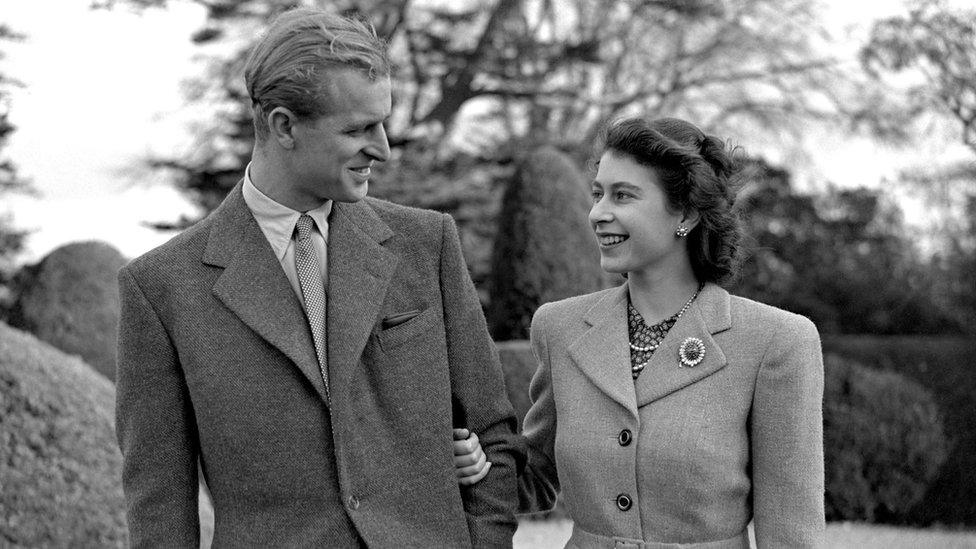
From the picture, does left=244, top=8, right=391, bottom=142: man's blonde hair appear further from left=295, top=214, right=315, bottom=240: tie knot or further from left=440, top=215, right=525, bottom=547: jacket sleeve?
left=440, top=215, right=525, bottom=547: jacket sleeve

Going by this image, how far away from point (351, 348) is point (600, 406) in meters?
0.67

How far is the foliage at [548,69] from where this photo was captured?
46.3ft

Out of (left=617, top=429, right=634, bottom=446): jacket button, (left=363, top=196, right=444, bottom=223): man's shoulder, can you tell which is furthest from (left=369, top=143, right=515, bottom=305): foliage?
(left=617, top=429, right=634, bottom=446): jacket button

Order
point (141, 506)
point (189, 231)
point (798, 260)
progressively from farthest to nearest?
point (798, 260)
point (189, 231)
point (141, 506)

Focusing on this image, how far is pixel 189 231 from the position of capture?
2725mm

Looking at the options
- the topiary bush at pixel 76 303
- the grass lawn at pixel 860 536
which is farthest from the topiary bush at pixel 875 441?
the topiary bush at pixel 76 303

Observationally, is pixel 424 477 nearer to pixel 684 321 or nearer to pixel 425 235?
pixel 425 235

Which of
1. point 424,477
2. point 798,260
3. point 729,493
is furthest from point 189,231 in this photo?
point 798,260

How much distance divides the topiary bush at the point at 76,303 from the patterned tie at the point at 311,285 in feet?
21.4

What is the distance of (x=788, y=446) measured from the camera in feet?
8.61

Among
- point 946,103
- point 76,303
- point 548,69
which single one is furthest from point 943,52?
point 76,303

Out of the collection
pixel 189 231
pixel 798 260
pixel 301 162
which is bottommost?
pixel 798 260

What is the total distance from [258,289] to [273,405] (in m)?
0.27

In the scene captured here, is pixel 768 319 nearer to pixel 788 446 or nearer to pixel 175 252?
pixel 788 446
